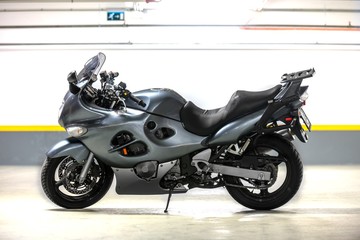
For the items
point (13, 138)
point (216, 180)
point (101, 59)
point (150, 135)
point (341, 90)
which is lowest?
point (13, 138)

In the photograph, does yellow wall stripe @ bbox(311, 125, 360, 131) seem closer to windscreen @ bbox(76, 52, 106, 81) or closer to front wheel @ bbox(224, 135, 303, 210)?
front wheel @ bbox(224, 135, 303, 210)

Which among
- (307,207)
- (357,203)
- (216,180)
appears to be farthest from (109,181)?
(357,203)

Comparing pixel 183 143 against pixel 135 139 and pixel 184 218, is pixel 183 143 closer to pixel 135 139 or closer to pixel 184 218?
pixel 135 139

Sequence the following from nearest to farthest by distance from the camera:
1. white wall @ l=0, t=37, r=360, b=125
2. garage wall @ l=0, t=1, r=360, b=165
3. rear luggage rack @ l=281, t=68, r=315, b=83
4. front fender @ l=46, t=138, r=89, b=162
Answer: rear luggage rack @ l=281, t=68, r=315, b=83
front fender @ l=46, t=138, r=89, b=162
garage wall @ l=0, t=1, r=360, b=165
white wall @ l=0, t=37, r=360, b=125

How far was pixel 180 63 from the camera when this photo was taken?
11.2 m

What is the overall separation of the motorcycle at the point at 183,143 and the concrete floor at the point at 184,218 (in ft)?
0.76

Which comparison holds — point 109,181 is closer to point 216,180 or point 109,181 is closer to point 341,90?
point 216,180

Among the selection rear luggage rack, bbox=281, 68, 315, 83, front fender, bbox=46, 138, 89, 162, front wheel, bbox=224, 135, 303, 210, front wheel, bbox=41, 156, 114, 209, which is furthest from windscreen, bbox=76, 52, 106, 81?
rear luggage rack, bbox=281, 68, 315, 83

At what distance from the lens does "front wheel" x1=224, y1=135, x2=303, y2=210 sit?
200 inches

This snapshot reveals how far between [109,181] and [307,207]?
178cm

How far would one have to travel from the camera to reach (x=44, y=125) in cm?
1130

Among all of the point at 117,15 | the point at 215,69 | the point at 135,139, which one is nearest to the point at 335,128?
the point at 215,69

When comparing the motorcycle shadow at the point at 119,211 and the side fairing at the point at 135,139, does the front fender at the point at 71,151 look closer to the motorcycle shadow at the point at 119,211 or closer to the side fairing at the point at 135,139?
the side fairing at the point at 135,139

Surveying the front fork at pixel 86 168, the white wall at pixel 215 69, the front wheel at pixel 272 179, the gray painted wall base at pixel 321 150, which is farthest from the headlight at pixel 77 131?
the gray painted wall base at pixel 321 150
